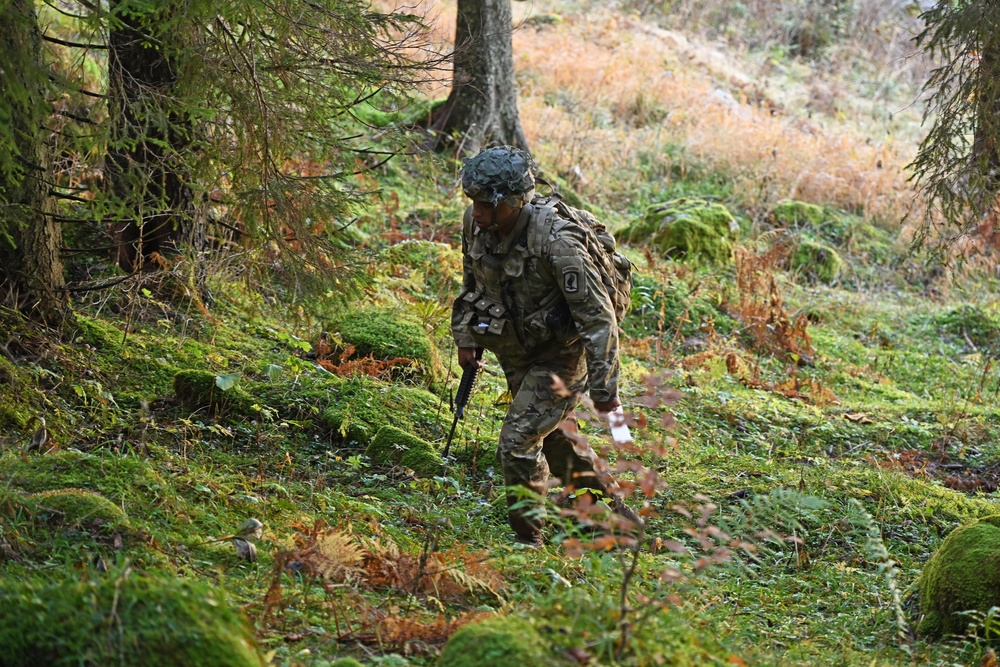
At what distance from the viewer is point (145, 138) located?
5391mm

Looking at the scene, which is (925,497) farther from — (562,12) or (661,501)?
(562,12)

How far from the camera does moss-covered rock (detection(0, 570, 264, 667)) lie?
2598 mm

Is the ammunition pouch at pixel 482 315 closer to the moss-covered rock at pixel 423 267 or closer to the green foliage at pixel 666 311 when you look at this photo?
the moss-covered rock at pixel 423 267

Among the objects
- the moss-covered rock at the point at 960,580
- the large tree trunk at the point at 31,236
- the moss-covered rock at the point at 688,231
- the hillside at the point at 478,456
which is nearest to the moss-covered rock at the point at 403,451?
the hillside at the point at 478,456

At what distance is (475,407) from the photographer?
778 cm

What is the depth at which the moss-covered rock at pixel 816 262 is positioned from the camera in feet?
44.3

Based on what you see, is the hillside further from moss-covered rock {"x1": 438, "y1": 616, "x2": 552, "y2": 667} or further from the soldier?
the soldier

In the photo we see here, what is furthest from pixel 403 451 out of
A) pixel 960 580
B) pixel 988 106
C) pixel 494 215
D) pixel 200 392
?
pixel 988 106

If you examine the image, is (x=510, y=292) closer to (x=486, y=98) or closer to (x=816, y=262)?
(x=486, y=98)

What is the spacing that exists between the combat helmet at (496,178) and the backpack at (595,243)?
7.0 inches

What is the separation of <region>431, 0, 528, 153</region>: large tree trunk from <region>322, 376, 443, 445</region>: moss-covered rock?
206 inches

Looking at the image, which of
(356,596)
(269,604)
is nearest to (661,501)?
(356,596)

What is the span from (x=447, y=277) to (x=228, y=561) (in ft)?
18.9

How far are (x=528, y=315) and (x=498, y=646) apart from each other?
2.75 metres
